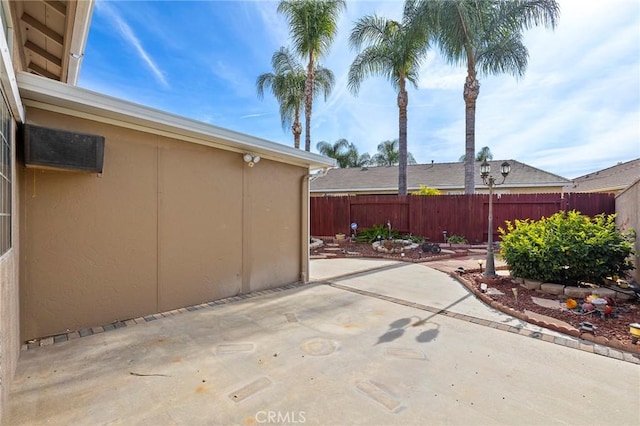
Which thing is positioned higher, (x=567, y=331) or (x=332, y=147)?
(x=332, y=147)

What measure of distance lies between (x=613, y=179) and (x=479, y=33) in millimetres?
14178

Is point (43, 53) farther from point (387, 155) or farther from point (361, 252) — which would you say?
point (387, 155)

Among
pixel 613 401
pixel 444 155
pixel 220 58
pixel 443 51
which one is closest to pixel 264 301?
pixel 613 401

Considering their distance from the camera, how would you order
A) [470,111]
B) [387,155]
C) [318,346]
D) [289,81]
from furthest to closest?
[387,155] < [289,81] < [470,111] < [318,346]

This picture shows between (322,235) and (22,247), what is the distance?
11.7 meters

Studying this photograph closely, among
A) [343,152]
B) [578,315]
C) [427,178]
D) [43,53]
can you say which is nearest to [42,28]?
[43,53]

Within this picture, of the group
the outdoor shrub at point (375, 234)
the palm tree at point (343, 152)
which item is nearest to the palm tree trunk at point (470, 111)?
the outdoor shrub at point (375, 234)

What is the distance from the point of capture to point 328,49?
1371 cm

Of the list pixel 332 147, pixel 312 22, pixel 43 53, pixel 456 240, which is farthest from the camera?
pixel 332 147

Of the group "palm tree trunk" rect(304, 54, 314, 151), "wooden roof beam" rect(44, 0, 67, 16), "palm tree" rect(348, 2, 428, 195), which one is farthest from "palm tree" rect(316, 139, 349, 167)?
"wooden roof beam" rect(44, 0, 67, 16)

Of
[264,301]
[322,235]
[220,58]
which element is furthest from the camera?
[322,235]

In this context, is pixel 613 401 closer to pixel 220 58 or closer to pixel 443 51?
pixel 220 58

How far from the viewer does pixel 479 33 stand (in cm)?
1084

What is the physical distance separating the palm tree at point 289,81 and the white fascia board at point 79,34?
12.8 metres
